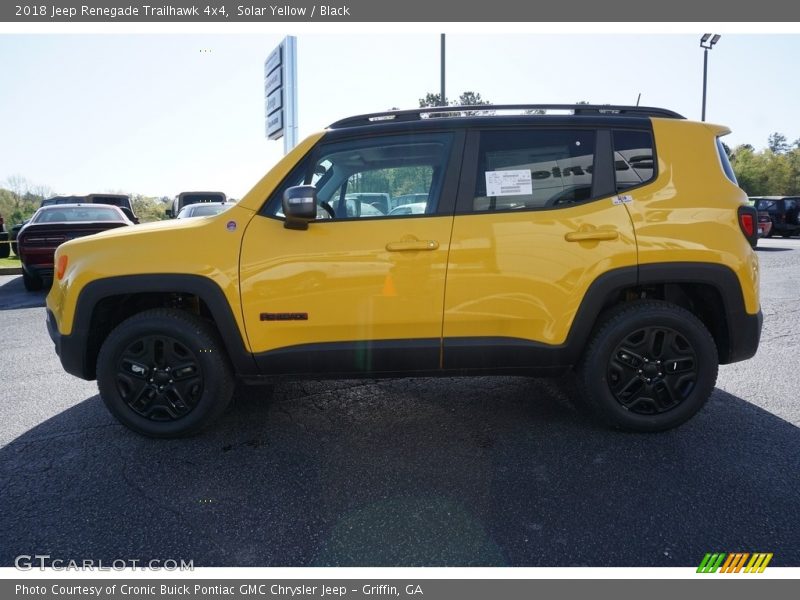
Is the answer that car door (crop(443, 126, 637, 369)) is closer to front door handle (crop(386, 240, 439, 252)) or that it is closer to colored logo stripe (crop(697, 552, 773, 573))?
front door handle (crop(386, 240, 439, 252))

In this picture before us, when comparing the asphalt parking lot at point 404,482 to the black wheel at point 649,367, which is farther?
the black wheel at point 649,367

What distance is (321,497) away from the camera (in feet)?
8.63

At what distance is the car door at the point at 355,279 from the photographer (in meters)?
3.10

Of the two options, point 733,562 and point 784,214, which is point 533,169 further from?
point 784,214

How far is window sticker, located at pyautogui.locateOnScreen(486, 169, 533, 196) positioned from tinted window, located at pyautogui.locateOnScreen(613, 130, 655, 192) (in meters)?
0.54

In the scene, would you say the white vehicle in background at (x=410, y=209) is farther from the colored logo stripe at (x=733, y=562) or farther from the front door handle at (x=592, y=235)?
the colored logo stripe at (x=733, y=562)

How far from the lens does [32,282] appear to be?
9.92 metres

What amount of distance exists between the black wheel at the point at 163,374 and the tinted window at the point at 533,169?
1.80 metres

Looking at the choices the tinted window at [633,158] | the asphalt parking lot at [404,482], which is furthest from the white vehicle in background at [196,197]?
the tinted window at [633,158]

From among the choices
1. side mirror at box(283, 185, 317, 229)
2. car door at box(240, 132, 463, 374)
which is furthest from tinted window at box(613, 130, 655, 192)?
side mirror at box(283, 185, 317, 229)

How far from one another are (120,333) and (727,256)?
11.7 ft

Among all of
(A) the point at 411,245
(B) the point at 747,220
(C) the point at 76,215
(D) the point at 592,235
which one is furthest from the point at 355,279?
(C) the point at 76,215

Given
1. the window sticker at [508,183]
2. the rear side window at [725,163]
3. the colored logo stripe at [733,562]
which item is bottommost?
the colored logo stripe at [733,562]
